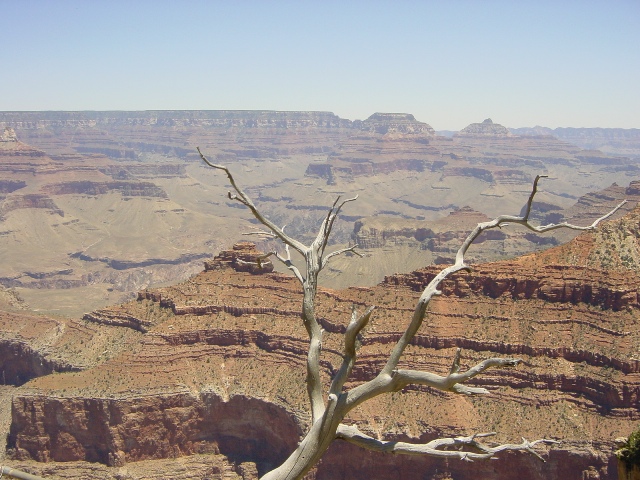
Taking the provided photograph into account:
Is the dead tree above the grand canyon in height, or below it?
above

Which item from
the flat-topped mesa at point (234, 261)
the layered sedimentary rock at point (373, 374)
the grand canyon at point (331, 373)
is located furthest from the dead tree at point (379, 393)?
the flat-topped mesa at point (234, 261)

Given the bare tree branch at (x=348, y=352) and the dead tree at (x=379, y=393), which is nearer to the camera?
the dead tree at (x=379, y=393)

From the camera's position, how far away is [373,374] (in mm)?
58469

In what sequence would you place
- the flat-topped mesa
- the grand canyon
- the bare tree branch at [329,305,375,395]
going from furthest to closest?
1. the flat-topped mesa
2. the grand canyon
3. the bare tree branch at [329,305,375,395]

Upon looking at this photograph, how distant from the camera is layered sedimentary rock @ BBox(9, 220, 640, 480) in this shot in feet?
175

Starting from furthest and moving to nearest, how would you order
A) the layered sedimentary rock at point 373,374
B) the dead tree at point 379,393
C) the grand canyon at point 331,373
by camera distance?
the grand canyon at point 331,373 → the layered sedimentary rock at point 373,374 → the dead tree at point 379,393

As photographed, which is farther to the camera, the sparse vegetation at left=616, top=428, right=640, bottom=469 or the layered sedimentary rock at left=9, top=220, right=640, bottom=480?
the layered sedimentary rock at left=9, top=220, right=640, bottom=480

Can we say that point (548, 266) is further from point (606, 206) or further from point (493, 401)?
point (606, 206)

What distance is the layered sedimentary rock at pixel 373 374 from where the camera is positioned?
2101 inches

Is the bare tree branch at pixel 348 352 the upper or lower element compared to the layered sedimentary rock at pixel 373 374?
upper

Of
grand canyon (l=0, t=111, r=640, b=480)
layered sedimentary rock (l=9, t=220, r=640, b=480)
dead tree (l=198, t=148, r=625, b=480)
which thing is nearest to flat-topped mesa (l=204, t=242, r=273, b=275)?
grand canyon (l=0, t=111, r=640, b=480)

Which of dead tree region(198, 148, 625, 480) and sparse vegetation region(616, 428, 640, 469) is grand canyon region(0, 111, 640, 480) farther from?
dead tree region(198, 148, 625, 480)

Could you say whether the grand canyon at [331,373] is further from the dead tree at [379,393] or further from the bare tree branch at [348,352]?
the bare tree branch at [348,352]

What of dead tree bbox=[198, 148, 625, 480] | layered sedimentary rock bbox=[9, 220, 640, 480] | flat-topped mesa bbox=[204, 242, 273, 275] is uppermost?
dead tree bbox=[198, 148, 625, 480]
